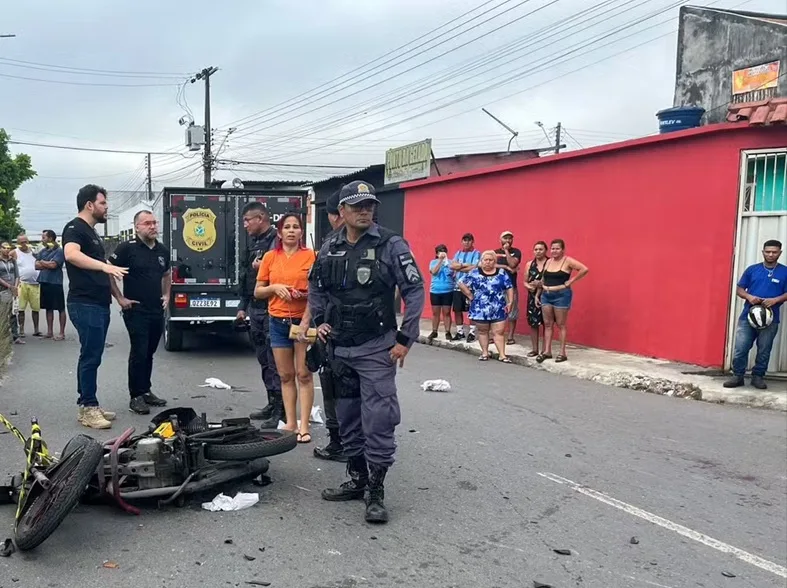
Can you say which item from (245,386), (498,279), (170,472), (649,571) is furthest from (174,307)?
(649,571)

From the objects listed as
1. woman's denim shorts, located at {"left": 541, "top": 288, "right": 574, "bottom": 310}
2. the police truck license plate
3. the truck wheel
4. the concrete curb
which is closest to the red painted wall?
the concrete curb

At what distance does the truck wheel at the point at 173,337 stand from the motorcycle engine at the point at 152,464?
6.31 m

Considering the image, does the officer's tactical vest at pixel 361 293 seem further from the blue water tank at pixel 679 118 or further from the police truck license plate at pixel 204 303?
the blue water tank at pixel 679 118

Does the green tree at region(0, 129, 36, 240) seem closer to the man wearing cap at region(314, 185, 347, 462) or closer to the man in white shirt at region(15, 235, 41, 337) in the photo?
the man in white shirt at region(15, 235, 41, 337)

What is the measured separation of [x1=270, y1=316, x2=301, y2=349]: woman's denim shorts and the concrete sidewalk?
4861mm

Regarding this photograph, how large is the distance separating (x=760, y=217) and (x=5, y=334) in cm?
995

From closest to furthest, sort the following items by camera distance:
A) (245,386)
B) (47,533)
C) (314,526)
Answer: (47,533) < (314,526) < (245,386)

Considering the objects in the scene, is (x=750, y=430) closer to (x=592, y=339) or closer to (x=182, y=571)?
(x=592, y=339)

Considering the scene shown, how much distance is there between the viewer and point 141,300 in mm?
6285

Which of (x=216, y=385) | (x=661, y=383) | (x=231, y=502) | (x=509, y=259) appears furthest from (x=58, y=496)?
(x=509, y=259)

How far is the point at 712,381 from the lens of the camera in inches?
316

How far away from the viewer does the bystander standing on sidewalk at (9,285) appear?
10227 mm

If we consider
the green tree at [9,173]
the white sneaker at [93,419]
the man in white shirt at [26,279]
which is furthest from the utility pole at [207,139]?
the white sneaker at [93,419]

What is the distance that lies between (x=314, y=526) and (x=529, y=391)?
454 cm
